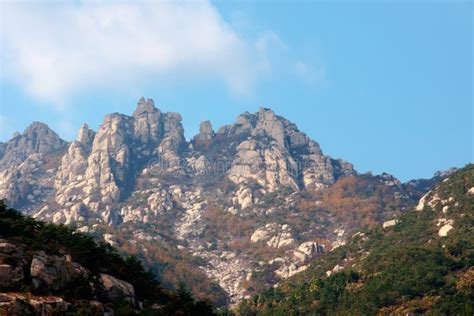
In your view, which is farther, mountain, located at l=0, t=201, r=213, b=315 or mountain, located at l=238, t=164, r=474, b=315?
mountain, located at l=238, t=164, r=474, b=315

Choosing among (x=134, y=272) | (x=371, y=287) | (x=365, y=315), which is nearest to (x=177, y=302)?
(x=134, y=272)

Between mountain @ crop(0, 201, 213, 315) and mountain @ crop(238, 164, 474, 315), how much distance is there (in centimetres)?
5096

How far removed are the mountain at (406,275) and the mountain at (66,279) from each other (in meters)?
51.0

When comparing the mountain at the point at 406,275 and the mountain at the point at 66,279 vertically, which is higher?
the mountain at the point at 406,275

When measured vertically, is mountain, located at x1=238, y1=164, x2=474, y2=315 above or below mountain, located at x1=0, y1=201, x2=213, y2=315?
above

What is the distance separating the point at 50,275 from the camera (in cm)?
5700

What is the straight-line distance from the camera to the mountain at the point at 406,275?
4609 inches

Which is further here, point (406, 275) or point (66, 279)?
point (406, 275)

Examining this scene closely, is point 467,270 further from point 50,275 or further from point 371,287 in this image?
point 50,275

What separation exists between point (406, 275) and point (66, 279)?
88255 mm

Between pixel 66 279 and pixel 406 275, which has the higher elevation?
pixel 406 275

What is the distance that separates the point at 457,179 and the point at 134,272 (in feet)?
452

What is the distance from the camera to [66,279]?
58.2 m

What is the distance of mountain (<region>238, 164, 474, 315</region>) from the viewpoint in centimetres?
11706
